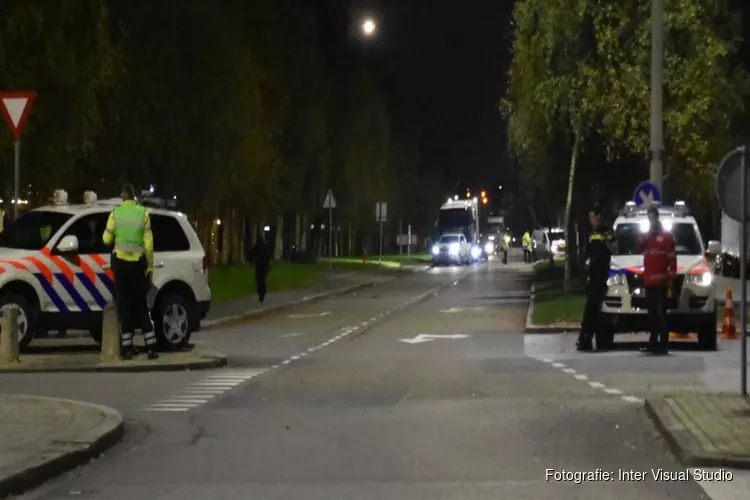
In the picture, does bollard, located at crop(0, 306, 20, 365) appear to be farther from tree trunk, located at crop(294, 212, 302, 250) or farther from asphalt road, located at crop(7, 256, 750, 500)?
tree trunk, located at crop(294, 212, 302, 250)

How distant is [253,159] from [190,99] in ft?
21.9

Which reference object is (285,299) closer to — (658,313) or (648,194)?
(648,194)

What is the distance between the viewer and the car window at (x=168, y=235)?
2041 cm

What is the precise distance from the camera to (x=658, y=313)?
19.6m

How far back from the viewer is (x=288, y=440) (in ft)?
38.7

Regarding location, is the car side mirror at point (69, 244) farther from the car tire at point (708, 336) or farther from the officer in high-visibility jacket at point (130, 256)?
the car tire at point (708, 336)

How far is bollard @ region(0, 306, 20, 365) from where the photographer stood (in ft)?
57.7

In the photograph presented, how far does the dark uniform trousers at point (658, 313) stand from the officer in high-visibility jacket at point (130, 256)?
7.12 m

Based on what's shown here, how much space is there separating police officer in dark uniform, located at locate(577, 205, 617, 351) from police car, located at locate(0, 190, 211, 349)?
226 inches

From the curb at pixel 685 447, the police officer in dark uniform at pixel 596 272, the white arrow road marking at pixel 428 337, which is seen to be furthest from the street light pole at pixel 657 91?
the curb at pixel 685 447

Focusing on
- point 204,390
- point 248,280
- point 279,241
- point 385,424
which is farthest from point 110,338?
point 279,241

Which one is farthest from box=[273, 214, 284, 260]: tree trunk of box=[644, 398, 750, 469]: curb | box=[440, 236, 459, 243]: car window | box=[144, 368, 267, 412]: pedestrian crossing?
box=[644, 398, 750, 469]: curb

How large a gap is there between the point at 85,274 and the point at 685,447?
1115 centimetres

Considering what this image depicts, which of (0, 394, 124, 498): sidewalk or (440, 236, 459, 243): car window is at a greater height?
(440, 236, 459, 243): car window
